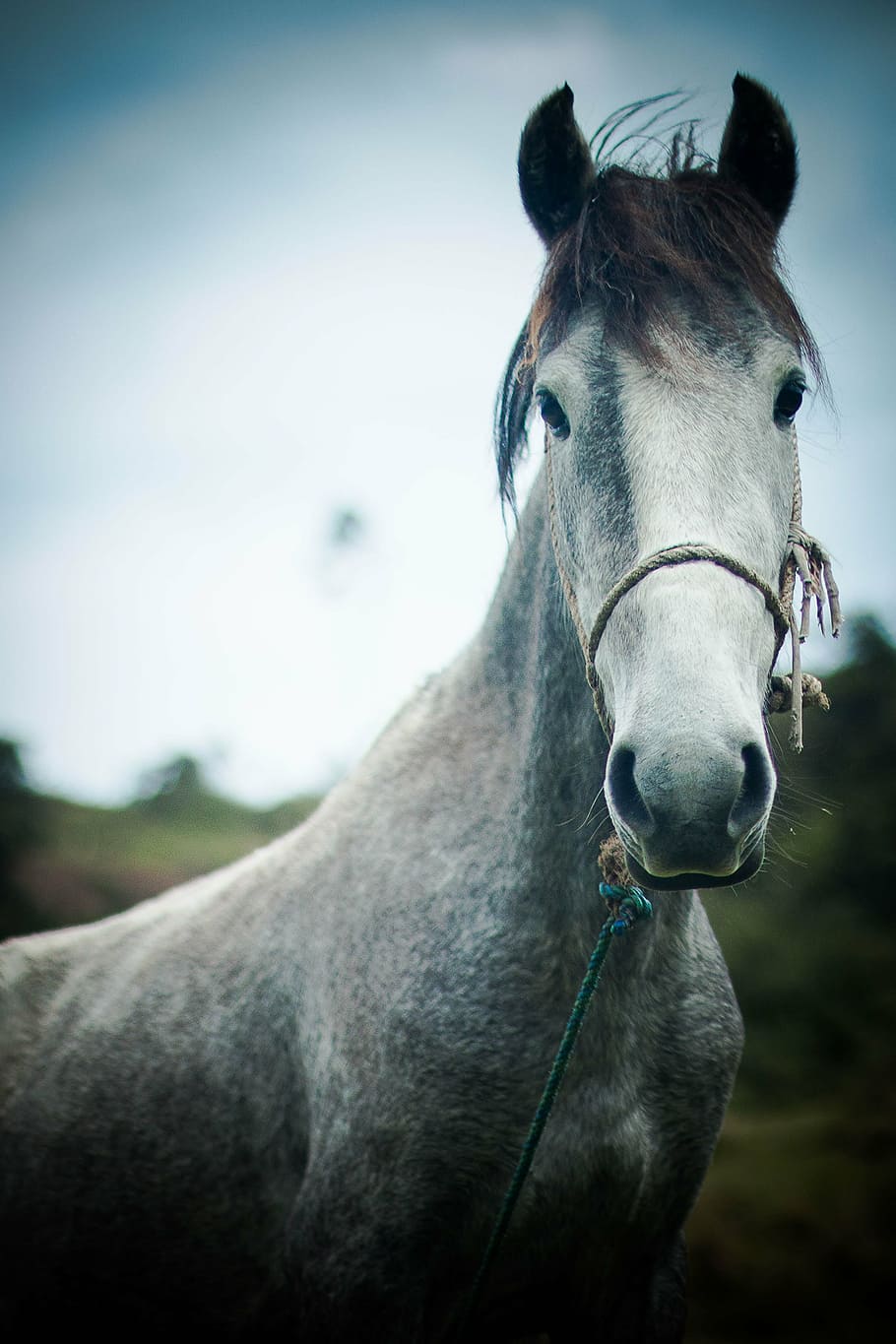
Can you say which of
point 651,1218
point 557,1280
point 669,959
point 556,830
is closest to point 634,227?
point 556,830

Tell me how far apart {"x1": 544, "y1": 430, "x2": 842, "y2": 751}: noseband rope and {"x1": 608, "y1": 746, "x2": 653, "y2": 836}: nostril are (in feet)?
1.02

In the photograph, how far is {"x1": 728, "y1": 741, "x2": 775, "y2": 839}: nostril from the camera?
1.29 meters

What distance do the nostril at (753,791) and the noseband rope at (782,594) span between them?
0.30 m

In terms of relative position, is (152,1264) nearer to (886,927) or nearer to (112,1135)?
(112,1135)

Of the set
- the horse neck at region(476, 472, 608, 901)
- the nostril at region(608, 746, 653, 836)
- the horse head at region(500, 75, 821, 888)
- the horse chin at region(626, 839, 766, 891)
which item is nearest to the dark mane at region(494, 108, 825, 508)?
the horse head at region(500, 75, 821, 888)

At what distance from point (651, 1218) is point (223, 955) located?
1408 mm

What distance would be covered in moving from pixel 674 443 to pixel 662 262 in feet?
1.65

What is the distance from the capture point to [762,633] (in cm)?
150

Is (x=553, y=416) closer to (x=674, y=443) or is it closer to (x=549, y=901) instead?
(x=674, y=443)

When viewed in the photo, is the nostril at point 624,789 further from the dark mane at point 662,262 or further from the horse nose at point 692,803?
the dark mane at point 662,262

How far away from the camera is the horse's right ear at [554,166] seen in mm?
1966

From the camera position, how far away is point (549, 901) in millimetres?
1915

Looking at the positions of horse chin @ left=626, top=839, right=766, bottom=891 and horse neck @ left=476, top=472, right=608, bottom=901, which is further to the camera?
horse neck @ left=476, top=472, right=608, bottom=901

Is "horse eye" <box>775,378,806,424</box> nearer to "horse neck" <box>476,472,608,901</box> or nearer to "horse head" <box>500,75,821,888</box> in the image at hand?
"horse head" <box>500,75,821,888</box>
